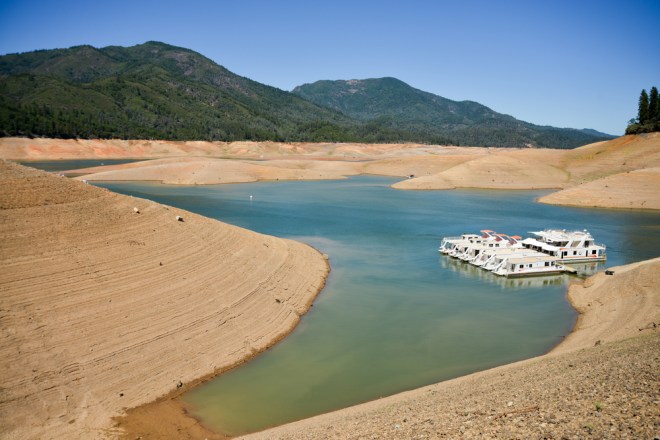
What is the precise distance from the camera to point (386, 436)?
35.3ft

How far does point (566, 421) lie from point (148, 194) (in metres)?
64.9

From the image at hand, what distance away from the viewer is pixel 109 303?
17828 mm

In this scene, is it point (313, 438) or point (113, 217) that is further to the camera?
point (113, 217)

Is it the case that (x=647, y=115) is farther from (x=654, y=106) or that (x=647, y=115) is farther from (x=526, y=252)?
(x=526, y=252)

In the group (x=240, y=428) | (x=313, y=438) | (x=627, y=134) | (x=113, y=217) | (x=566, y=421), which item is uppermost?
(x=627, y=134)

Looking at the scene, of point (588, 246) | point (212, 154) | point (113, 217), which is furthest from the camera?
point (212, 154)

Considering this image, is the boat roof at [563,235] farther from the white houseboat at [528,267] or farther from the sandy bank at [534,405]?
the sandy bank at [534,405]

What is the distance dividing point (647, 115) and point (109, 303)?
108212mm

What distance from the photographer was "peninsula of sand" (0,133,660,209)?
66312mm

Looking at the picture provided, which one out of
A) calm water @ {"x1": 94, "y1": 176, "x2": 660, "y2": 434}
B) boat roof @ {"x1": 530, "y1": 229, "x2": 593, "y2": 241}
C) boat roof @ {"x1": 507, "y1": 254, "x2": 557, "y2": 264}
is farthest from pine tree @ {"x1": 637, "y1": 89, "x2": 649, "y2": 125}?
boat roof @ {"x1": 507, "y1": 254, "x2": 557, "y2": 264}

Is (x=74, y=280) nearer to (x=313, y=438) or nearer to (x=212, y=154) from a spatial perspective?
(x=313, y=438)

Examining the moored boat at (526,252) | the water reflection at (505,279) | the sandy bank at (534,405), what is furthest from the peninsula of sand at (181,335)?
the moored boat at (526,252)

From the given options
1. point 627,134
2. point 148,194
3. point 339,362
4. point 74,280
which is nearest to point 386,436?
point 339,362

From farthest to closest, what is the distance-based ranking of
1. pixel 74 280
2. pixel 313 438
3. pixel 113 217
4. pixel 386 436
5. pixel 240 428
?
pixel 113 217 < pixel 74 280 < pixel 240 428 < pixel 313 438 < pixel 386 436
